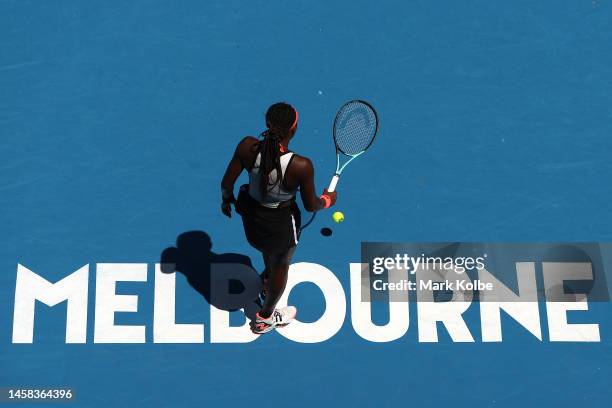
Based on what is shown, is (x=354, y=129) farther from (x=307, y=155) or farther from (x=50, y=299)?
(x=50, y=299)

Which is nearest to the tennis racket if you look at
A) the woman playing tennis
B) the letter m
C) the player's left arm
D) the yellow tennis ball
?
the yellow tennis ball

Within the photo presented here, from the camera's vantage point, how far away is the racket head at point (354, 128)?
5859mm

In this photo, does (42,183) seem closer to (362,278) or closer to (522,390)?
(362,278)

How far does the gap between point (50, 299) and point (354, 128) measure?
303 centimetres

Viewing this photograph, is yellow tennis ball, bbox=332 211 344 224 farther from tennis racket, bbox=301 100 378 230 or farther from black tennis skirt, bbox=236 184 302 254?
black tennis skirt, bbox=236 184 302 254

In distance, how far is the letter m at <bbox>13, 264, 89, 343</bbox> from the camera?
18.9 feet

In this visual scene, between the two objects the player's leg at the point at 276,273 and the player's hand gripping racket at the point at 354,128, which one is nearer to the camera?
the player's leg at the point at 276,273

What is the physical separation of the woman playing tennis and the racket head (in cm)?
87

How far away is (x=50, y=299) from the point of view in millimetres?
5863

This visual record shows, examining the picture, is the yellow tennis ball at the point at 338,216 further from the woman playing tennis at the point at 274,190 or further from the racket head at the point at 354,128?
the woman playing tennis at the point at 274,190

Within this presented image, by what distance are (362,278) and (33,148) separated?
11.0ft

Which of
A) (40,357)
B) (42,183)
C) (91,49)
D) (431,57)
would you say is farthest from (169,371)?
(431,57)

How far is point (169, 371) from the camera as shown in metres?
5.65

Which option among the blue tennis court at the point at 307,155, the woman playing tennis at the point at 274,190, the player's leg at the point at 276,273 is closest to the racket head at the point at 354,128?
the blue tennis court at the point at 307,155
